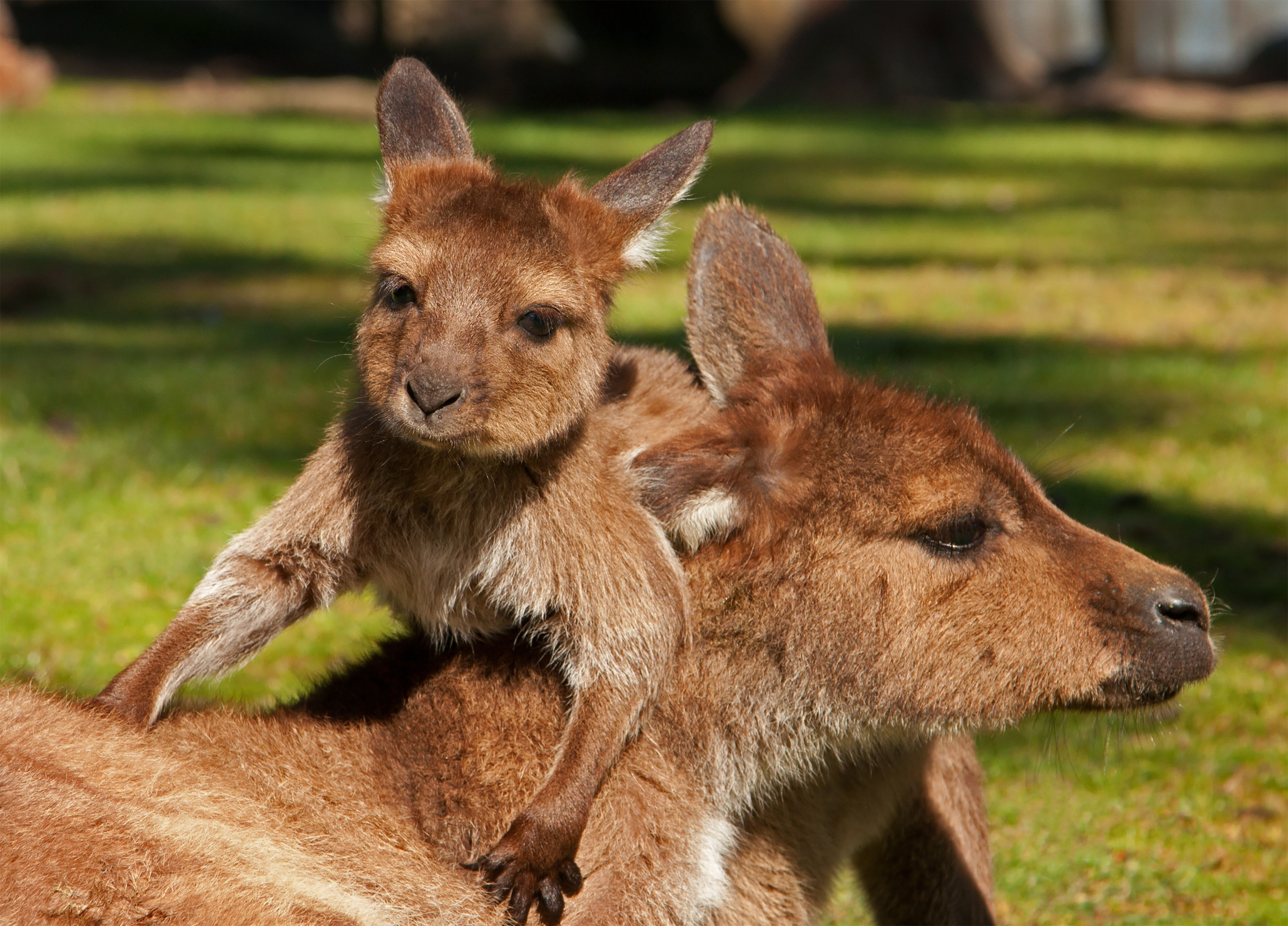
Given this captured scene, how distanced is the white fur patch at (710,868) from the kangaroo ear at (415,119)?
2.06 meters

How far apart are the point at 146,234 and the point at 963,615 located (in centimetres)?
1128

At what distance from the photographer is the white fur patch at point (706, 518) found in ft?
11.5

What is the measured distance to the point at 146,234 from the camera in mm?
13188

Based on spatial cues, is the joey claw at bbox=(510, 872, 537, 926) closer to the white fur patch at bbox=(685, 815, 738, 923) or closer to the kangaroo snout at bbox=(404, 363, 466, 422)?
the white fur patch at bbox=(685, 815, 738, 923)

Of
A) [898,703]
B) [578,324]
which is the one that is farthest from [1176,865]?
[578,324]

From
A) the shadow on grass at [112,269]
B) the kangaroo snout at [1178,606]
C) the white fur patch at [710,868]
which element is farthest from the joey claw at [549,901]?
the shadow on grass at [112,269]

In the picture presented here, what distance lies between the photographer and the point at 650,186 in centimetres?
414

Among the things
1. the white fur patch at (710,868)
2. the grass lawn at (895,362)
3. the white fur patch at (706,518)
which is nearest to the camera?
the white fur patch at (710,868)

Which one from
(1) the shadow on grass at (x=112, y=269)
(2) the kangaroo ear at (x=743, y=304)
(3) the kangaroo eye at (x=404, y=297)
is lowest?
(1) the shadow on grass at (x=112, y=269)

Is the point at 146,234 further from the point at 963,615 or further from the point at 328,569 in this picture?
the point at 963,615

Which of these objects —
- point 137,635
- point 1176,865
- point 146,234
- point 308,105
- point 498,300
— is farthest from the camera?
point 308,105

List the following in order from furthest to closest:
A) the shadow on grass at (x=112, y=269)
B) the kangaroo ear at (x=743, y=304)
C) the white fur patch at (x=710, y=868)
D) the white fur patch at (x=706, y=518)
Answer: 1. the shadow on grass at (x=112, y=269)
2. the kangaroo ear at (x=743, y=304)
3. the white fur patch at (x=706, y=518)
4. the white fur patch at (x=710, y=868)

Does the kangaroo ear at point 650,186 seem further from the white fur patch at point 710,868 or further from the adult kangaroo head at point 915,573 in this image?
the white fur patch at point 710,868

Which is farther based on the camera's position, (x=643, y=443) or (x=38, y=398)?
(x=38, y=398)
